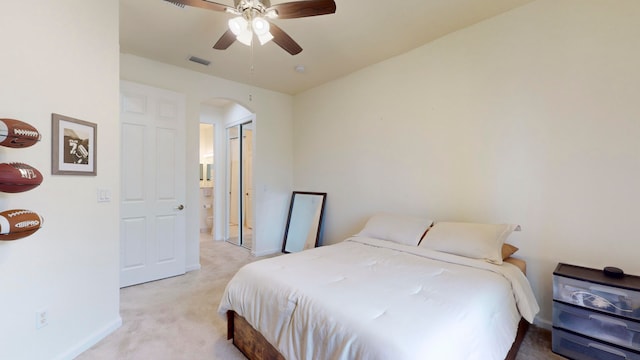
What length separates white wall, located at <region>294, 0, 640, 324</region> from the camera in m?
1.91

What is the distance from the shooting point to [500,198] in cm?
243

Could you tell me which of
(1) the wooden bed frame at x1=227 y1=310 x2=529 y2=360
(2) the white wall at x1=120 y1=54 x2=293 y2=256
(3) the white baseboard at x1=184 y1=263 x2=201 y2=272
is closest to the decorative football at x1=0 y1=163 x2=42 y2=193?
(1) the wooden bed frame at x1=227 y1=310 x2=529 y2=360

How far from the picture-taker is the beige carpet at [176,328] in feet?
6.34

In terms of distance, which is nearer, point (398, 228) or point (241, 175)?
point (398, 228)

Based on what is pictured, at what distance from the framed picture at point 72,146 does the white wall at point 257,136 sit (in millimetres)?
1545

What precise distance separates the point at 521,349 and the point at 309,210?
2.95 metres

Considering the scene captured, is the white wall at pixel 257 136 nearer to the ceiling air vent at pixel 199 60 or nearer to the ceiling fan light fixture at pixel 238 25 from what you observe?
the ceiling air vent at pixel 199 60

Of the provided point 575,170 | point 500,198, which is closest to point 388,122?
point 500,198

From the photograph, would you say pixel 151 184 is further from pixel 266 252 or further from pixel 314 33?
pixel 314 33

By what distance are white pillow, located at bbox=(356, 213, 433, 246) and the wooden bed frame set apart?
0.99 meters

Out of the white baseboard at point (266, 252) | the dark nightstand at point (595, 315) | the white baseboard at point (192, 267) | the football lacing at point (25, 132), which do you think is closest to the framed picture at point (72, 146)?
the football lacing at point (25, 132)

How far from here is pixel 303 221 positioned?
435 cm

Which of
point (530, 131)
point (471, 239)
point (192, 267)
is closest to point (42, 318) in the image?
point (192, 267)

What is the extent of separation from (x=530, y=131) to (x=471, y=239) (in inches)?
41.1
